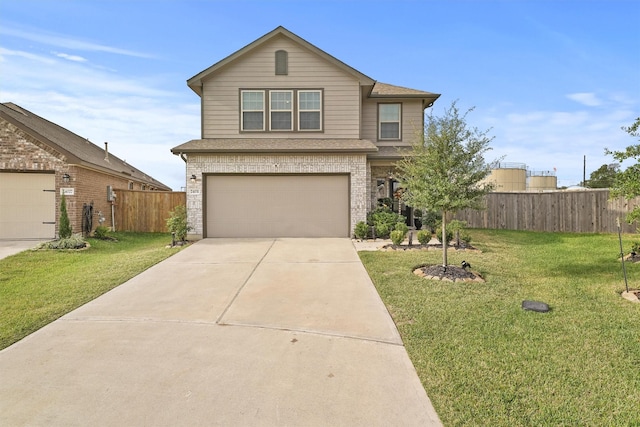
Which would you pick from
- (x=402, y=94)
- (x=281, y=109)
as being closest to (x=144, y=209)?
(x=281, y=109)

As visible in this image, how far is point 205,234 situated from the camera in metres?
12.1

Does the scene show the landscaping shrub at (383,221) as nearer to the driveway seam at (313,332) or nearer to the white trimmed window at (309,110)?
the white trimmed window at (309,110)

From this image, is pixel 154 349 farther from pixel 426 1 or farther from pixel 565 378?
pixel 426 1

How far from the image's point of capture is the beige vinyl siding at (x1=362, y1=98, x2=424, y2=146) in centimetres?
1405

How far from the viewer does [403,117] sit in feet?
46.3

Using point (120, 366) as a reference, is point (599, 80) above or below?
above

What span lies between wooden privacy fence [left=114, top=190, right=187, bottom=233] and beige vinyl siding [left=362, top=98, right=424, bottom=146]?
8.51 metres

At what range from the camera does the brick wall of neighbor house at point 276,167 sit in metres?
11.9

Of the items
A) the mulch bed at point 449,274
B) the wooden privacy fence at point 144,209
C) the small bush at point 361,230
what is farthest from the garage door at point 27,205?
the mulch bed at point 449,274

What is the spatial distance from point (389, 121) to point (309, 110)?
350cm

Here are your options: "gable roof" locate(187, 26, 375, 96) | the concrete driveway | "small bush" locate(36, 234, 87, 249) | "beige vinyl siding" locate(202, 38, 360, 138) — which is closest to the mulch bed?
the concrete driveway

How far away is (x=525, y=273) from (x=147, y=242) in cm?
1206

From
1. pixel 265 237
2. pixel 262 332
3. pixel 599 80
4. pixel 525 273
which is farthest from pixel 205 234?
pixel 599 80

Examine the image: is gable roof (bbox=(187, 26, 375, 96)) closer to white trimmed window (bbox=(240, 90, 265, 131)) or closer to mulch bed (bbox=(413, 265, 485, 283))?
white trimmed window (bbox=(240, 90, 265, 131))
